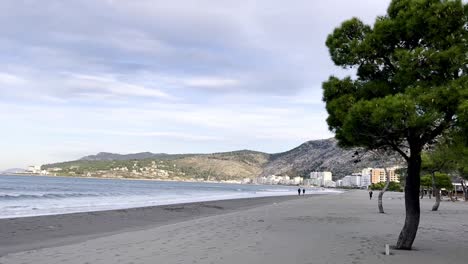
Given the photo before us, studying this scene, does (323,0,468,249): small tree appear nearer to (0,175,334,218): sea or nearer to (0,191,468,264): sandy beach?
(0,191,468,264): sandy beach

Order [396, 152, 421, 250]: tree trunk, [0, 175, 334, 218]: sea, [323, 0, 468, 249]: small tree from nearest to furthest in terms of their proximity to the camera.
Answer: [323, 0, 468, 249]: small tree → [396, 152, 421, 250]: tree trunk → [0, 175, 334, 218]: sea

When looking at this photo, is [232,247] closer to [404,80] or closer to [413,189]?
[413,189]

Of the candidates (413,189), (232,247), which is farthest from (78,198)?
(413,189)

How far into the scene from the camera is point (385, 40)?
12266 mm

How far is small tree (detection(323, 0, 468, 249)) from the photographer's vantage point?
10.5 meters

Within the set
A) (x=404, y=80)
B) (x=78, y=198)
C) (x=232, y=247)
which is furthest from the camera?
(x=78, y=198)

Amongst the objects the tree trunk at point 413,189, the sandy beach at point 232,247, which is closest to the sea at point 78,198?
the sandy beach at point 232,247

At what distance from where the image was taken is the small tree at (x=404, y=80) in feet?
34.3

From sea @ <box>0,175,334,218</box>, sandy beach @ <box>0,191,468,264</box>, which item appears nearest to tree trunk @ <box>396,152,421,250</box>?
sandy beach @ <box>0,191,468,264</box>

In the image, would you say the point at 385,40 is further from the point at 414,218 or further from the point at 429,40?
the point at 414,218

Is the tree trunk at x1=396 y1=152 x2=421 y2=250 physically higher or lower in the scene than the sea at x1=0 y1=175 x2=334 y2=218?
→ higher

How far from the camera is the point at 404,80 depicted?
11.6 metres

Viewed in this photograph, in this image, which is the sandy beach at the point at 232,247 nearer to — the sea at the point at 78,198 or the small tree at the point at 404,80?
the small tree at the point at 404,80

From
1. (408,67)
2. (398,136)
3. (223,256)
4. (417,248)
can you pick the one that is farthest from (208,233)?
(408,67)
